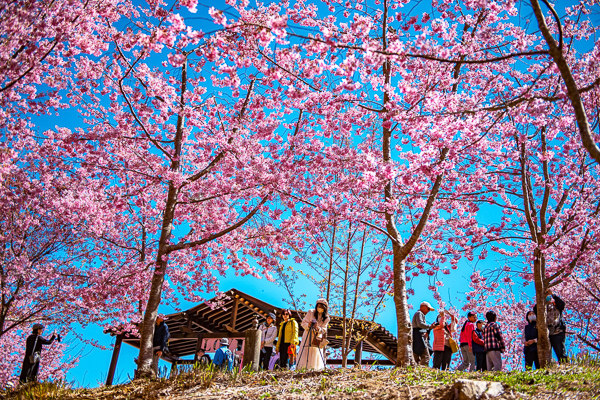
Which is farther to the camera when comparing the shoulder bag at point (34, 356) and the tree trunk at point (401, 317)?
the shoulder bag at point (34, 356)

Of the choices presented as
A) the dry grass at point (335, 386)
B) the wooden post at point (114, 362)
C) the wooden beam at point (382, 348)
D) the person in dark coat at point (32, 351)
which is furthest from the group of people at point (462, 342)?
the wooden beam at point (382, 348)

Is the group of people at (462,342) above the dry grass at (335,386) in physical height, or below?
above

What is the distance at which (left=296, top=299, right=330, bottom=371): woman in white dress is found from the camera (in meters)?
6.20

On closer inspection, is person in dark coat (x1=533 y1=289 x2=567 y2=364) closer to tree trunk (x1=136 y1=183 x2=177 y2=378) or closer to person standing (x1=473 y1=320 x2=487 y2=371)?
person standing (x1=473 y1=320 x2=487 y2=371)

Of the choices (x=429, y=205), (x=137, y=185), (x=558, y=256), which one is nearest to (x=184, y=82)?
(x=137, y=185)

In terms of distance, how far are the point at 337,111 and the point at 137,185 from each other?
7.08 metres

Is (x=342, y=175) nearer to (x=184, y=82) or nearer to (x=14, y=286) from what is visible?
(x=184, y=82)

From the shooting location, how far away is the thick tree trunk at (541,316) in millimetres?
7418

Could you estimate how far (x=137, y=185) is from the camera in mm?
12094

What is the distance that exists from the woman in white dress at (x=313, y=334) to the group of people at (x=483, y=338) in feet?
8.81

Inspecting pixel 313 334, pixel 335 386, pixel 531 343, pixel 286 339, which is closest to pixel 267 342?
pixel 286 339

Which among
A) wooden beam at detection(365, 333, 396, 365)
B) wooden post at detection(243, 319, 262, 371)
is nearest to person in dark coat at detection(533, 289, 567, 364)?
wooden post at detection(243, 319, 262, 371)

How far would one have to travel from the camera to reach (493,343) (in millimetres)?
7918

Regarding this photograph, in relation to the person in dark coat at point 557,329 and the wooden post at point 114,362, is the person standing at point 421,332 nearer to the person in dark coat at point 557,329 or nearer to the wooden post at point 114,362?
the person in dark coat at point 557,329
